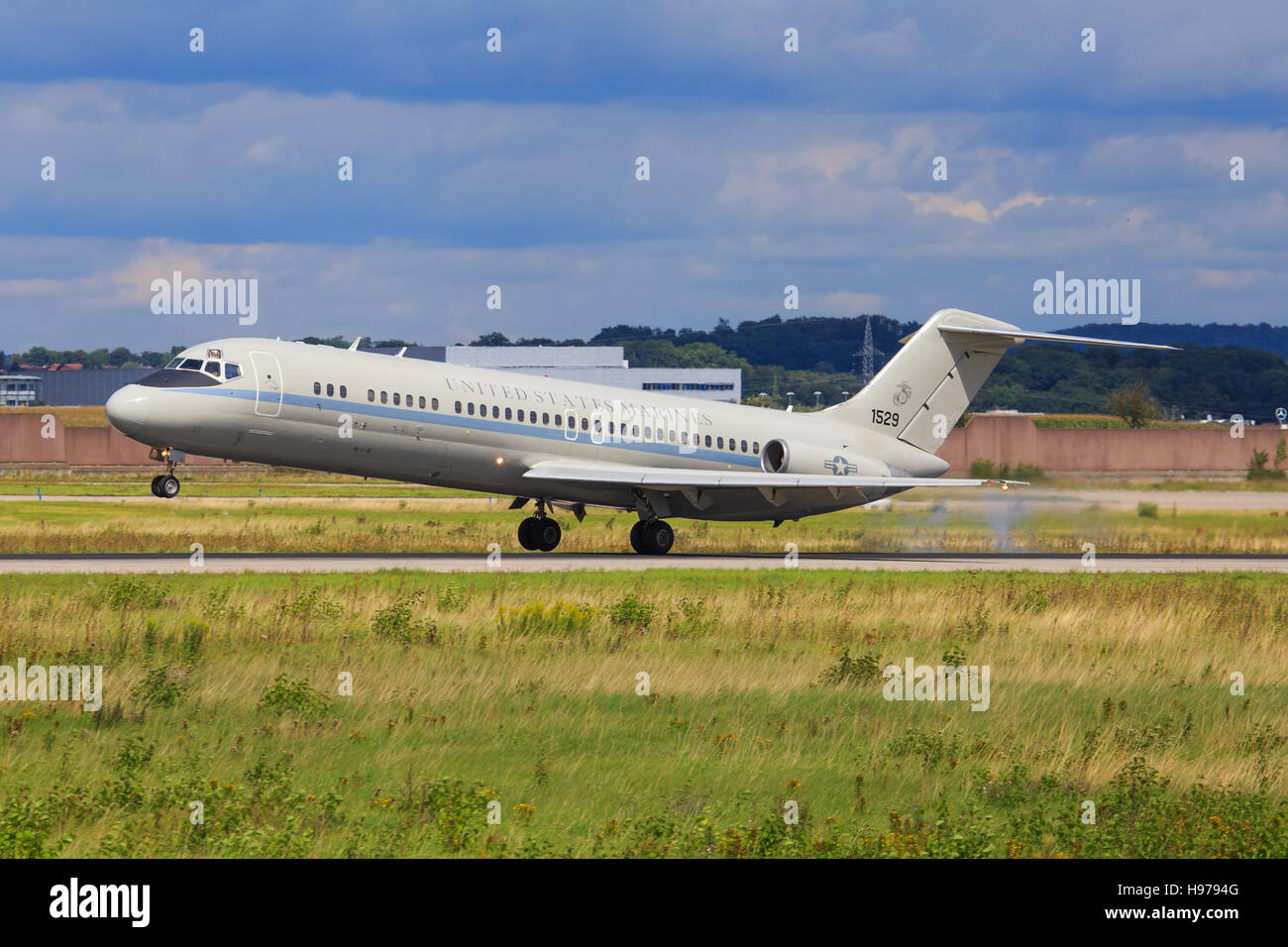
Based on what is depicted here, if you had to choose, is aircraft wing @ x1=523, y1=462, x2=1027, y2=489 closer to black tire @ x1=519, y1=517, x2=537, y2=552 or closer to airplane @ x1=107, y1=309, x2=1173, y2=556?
airplane @ x1=107, y1=309, x2=1173, y2=556

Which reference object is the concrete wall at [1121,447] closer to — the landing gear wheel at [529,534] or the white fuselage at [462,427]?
the white fuselage at [462,427]

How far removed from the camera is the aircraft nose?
3098 centimetres

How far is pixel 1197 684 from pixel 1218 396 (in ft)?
465

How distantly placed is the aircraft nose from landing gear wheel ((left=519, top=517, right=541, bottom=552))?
10880mm

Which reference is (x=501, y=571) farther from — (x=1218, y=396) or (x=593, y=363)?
(x=1218, y=396)

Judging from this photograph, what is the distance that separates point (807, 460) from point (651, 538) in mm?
5582

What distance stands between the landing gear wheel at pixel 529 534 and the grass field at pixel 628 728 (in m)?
11.1

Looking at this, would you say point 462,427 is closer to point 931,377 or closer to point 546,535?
point 546,535

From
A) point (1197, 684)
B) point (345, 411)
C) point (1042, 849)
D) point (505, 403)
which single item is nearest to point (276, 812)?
point (1042, 849)

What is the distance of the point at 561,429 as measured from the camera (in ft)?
121

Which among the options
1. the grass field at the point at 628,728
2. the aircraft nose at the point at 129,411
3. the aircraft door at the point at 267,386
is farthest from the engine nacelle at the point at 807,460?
the aircraft nose at the point at 129,411

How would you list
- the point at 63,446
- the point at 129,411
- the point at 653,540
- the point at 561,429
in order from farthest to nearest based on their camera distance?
the point at 63,446
the point at 653,540
the point at 561,429
the point at 129,411
